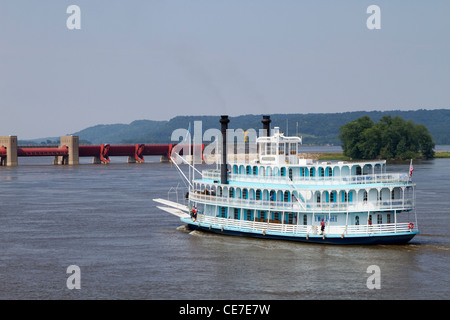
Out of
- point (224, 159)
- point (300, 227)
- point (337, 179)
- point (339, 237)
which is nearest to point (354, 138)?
point (224, 159)

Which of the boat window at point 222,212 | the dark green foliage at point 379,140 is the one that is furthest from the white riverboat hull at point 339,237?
the dark green foliage at point 379,140

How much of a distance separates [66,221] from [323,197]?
2571 centimetres

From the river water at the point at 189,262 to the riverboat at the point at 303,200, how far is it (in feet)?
3.12

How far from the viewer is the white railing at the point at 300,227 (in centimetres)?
4500

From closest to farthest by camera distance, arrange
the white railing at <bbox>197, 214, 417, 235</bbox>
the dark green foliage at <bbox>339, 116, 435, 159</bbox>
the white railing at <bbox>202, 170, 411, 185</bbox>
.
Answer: the white railing at <bbox>197, 214, 417, 235</bbox>, the white railing at <bbox>202, 170, 411, 185</bbox>, the dark green foliage at <bbox>339, 116, 435, 159</bbox>

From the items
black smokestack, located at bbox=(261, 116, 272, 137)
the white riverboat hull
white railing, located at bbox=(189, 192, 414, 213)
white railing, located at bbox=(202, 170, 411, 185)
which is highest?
black smokestack, located at bbox=(261, 116, 272, 137)

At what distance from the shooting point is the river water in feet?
120

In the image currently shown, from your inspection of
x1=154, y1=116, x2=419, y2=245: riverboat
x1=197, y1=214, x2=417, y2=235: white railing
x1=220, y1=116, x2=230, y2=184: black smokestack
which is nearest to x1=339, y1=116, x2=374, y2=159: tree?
x1=220, y1=116, x2=230, y2=184: black smokestack

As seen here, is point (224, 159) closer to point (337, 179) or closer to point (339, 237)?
point (337, 179)

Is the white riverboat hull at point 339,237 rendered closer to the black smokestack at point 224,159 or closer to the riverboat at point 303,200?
the riverboat at point 303,200

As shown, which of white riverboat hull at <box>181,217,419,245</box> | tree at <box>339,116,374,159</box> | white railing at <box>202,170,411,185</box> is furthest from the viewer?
tree at <box>339,116,374,159</box>

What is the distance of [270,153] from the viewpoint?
2032 inches

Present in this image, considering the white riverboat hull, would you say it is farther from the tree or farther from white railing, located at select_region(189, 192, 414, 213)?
the tree
